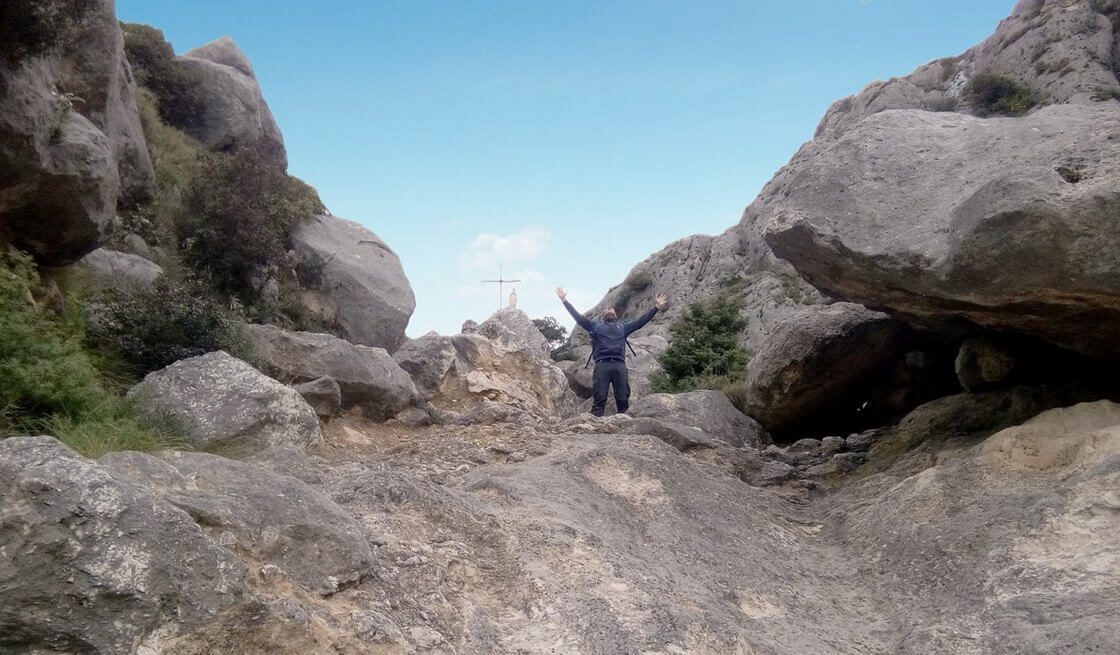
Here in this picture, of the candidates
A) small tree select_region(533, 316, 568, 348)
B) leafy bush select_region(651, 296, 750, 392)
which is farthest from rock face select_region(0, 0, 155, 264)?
small tree select_region(533, 316, 568, 348)

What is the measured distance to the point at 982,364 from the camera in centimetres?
1018

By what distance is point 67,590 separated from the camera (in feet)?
14.0

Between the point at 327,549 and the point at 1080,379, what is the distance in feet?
26.8

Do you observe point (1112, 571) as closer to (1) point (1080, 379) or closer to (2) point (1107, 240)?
(2) point (1107, 240)

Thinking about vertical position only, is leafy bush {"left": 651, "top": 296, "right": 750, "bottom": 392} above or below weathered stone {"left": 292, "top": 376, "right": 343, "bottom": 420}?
above

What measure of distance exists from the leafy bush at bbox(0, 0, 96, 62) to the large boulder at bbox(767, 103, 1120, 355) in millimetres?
8585

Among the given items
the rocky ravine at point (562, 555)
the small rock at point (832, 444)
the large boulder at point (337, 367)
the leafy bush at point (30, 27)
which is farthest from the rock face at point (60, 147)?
the small rock at point (832, 444)

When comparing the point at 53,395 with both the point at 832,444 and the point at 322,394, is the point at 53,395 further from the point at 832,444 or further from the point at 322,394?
the point at 832,444

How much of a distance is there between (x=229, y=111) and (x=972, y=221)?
2224 cm

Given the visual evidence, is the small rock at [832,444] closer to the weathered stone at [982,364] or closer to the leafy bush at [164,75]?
the weathered stone at [982,364]

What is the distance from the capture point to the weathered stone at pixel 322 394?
12.3 meters

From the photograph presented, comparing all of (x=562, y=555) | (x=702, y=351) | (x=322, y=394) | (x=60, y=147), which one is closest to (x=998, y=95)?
(x=702, y=351)

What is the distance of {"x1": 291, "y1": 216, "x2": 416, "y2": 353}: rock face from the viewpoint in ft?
69.3

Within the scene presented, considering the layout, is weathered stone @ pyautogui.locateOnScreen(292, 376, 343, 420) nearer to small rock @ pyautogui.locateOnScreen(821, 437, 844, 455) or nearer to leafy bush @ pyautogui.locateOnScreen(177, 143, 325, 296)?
leafy bush @ pyautogui.locateOnScreen(177, 143, 325, 296)
